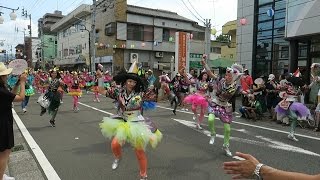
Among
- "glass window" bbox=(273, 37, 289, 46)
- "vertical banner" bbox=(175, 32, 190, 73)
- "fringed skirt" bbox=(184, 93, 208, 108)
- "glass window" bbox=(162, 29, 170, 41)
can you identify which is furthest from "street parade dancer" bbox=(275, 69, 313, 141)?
"glass window" bbox=(162, 29, 170, 41)

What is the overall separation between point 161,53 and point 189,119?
31.7 metres

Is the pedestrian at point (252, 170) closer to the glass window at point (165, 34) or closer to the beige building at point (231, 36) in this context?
the beige building at point (231, 36)

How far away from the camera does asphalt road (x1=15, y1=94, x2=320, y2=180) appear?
21.8 feet

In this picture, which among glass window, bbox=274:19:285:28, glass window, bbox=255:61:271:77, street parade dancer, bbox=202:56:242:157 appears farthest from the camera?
glass window, bbox=255:61:271:77

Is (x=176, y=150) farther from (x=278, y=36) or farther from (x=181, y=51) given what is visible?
(x=181, y=51)

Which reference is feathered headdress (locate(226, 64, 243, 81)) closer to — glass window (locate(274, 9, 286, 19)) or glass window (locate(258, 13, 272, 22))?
glass window (locate(274, 9, 286, 19))

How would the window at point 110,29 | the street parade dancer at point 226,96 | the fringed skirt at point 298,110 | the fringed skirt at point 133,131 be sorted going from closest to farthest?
the fringed skirt at point 133,131 < the street parade dancer at point 226,96 < the fringed skirt at point 298,110 < the window at point 110,29

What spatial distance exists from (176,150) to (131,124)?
9.74ft

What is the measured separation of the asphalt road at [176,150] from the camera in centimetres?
664

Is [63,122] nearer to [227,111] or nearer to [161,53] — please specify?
[227,111]

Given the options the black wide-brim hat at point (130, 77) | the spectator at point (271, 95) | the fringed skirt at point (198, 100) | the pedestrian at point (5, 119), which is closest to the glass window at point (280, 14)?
the spectator at point (271, 95)

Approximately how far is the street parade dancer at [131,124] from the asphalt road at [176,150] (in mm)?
719

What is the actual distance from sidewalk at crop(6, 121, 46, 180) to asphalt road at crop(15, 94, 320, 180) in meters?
0.34

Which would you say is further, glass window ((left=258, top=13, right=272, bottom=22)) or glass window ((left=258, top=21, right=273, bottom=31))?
glass window ((left=258, top=13, right=272, bottom=22))
